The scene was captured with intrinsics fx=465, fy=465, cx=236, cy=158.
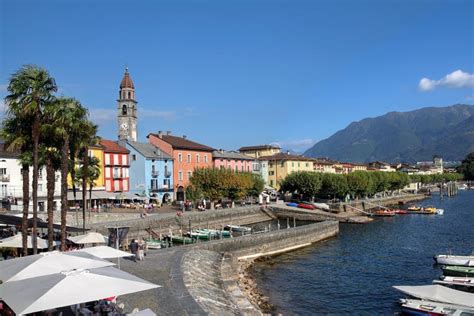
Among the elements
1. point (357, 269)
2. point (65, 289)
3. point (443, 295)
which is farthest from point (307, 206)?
point (65, 289)

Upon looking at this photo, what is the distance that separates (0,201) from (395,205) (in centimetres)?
8996

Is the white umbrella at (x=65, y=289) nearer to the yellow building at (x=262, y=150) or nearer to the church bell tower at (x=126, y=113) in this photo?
the church bell tower at (x=126, y=113)

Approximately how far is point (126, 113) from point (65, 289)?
83.7 metres

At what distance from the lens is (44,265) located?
1488cm

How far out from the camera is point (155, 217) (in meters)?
57.2

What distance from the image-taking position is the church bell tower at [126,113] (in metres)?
93.2

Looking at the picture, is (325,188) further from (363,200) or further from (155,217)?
(155,217)

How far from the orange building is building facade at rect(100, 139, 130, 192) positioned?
928 cm

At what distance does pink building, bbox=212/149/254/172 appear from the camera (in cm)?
10066

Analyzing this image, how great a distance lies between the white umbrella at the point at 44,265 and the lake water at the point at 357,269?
16188mm

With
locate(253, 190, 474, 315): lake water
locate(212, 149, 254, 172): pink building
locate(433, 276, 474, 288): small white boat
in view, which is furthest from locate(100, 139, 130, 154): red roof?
locate(433, 276, 474, 288): small white boat

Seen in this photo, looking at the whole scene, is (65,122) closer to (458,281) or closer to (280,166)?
(458,281)

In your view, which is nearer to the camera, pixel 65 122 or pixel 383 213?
pixel 65 122

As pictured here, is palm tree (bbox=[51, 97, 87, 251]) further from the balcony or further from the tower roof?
the tower roof
